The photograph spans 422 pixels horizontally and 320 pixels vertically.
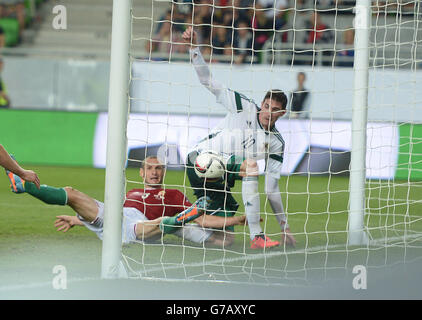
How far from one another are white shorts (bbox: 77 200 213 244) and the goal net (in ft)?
0.22

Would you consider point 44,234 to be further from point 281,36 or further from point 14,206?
point 281,36

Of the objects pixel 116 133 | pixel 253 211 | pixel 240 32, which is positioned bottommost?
pixel 253 211

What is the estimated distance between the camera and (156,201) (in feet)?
19.7

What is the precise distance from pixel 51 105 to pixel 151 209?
6.59 metres

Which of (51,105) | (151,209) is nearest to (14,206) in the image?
(151,209)

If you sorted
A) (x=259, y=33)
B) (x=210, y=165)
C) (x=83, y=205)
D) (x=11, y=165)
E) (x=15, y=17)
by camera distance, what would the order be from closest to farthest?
(x=11, y=165)
(x=83, y=205)
(x=210, y=165)
(x=259, y=33)
(x=15, y=17)

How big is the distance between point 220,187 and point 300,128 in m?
5.59

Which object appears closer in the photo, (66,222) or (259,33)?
(66,222)

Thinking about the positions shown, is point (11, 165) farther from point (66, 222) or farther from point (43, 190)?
point (66, 222)

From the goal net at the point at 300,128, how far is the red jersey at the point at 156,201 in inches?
8.8

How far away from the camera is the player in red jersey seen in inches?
219

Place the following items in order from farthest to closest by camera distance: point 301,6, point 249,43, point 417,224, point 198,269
→ point 301,6 < point 249,43 < point 417,224 < point 198,269

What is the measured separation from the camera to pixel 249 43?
13.3 metres

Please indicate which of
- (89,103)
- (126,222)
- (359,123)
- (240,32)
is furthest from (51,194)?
(240,32)
